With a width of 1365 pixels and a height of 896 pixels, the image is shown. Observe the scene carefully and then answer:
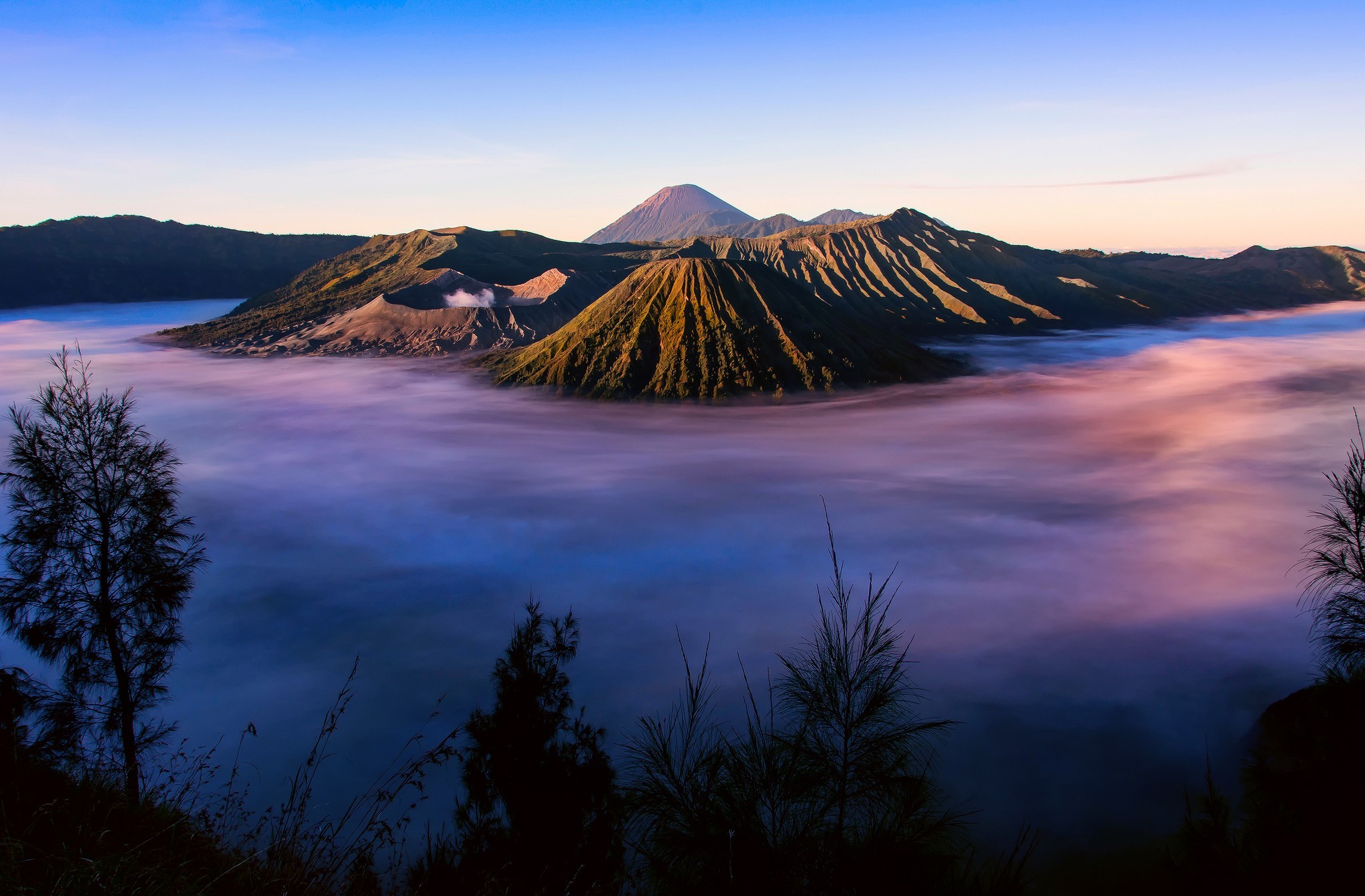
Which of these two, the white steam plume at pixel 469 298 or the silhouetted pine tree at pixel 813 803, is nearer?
the silhouetted pine tree at pixel 813 803

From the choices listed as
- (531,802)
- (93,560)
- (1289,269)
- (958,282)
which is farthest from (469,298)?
(1289,269)

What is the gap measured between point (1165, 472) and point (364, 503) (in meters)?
52.4

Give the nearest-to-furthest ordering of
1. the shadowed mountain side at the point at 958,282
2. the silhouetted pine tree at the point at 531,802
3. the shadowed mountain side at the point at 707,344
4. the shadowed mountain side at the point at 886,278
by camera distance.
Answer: the silhouetted pine tree at the point at 531,802
the shadowed mountain side at the point at 707,344
the shadowed mountain side at the point at 886,278
the shadowed mountain side at the point at 958,282

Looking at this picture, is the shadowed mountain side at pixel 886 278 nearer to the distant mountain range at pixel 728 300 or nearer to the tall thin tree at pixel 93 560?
the distant mountain range at pixel 728 300

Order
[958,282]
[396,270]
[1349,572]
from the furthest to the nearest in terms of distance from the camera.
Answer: [396,270] < [958,282] < [1349,572]

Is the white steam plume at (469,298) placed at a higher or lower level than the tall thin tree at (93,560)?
higher

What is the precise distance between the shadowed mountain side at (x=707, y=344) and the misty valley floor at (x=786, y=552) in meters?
2.97

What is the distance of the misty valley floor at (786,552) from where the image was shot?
21.1 meters

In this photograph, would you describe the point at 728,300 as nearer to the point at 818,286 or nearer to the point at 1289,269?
the point at 818,286

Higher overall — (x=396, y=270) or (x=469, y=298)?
(x=396, y=270)

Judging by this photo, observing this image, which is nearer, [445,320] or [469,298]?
[445,320]

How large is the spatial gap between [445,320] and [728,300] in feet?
167

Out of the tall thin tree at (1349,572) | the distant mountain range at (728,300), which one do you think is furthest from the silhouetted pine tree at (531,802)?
the distant mountain range at (728,300)

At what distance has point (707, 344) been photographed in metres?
65.5
